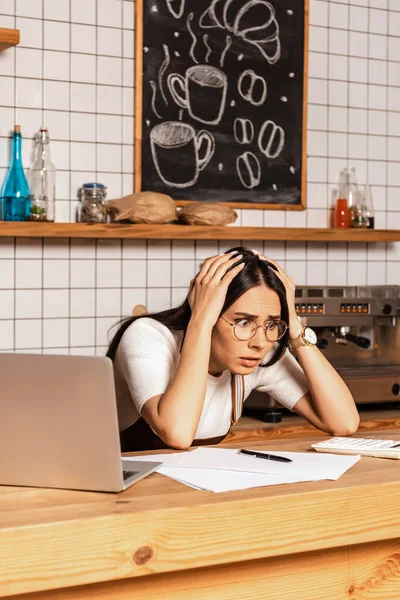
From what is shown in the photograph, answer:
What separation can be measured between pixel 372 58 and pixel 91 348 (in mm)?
1720

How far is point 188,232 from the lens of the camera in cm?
322

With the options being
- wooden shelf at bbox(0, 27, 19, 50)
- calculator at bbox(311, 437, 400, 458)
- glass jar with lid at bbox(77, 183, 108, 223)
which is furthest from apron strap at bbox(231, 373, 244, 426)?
wooden shelf at bbox(0, 27, 19, 50)

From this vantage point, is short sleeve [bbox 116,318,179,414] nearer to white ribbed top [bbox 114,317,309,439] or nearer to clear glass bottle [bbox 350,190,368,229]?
white ribbed top [bbox 114,317,309,439]

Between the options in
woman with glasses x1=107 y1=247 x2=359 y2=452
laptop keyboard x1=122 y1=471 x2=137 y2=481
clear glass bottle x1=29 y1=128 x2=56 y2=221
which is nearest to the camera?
laptop keyboard x1=122 y1=471 x2=137 y2=481

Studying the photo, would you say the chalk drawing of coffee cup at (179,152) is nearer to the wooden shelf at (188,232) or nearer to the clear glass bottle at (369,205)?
the wooden shelf at (188,232)

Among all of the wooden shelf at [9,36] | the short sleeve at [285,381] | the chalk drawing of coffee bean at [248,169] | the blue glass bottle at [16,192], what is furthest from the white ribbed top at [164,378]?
the chalk drawing of coffee bean at [248,169]

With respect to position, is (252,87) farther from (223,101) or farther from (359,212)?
(359,212)

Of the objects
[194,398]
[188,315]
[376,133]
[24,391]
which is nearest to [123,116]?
[376,133]

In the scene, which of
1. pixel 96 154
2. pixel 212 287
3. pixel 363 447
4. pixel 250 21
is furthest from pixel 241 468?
pixel 250 21

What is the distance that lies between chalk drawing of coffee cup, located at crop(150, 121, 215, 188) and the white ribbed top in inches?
50.9

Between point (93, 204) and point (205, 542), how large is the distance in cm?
202

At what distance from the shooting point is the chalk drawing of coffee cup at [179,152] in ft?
11.1

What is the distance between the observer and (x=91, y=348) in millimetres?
3314

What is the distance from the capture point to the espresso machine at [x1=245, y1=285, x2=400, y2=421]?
10.6ft
